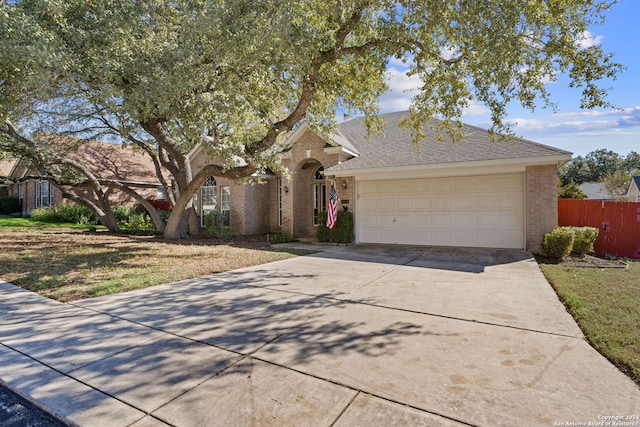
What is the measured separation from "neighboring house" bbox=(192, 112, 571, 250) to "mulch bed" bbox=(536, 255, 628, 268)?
1025 mm

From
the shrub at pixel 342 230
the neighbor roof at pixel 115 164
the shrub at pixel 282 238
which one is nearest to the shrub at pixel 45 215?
the neighbor roof at pixel 115 164

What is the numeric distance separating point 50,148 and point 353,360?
56.2 feet

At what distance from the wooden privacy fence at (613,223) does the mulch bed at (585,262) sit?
1165 millimetres

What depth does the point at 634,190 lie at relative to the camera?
33.7 m

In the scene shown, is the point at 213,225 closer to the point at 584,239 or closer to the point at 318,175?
the point at 318,175

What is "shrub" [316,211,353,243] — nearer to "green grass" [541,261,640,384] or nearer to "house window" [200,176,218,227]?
"green grass" [541,261,640,384]

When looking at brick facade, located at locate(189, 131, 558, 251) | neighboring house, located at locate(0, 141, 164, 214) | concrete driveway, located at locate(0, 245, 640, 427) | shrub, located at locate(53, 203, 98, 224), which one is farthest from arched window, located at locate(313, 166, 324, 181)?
shrub, located at locate(53, 203, 98, 224)

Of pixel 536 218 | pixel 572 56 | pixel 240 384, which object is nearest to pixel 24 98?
pixel 240 384

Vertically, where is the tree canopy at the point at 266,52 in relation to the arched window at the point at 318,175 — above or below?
above

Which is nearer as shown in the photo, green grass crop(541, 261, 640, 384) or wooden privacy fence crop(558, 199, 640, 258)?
green grass crop(541, 261, 640, 384)

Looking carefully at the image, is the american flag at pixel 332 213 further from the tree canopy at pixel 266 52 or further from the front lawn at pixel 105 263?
the tree canopy at pixel 266 52

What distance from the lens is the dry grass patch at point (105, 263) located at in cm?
688

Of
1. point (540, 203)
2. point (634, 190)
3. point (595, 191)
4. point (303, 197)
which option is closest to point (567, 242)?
point (540, 203)

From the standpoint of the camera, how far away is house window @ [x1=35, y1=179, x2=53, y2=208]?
26.0 metres
